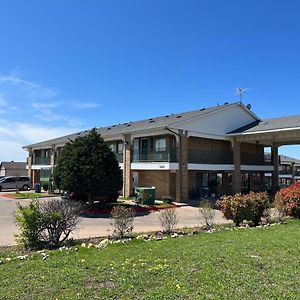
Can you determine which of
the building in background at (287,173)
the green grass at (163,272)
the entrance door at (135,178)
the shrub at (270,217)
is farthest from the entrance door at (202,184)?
the building in background at (287,173)

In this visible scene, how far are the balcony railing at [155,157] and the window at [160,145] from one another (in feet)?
3.29

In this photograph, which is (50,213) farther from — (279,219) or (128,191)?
(128,191)

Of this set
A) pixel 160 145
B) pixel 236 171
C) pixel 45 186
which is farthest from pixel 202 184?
pixel 45 186

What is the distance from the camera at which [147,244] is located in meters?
10.1

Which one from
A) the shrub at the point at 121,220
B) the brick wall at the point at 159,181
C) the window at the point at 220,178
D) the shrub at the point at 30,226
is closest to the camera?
the shrub at the point at 30,226

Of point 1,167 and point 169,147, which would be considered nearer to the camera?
point 169,147

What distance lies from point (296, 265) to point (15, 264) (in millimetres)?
5808

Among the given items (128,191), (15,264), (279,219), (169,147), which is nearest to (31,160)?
(128,191)

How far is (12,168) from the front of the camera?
73.0 meters

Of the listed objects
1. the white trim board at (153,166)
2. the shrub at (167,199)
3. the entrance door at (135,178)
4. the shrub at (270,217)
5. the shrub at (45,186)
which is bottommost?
the shrub at (270,217)

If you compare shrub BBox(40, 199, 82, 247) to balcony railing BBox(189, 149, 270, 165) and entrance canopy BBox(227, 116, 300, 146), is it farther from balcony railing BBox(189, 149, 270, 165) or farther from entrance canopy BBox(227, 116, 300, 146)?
entrance canopy BBox(227, 116, 300, 146)

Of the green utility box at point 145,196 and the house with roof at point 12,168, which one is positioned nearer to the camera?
the green utility box at point 145,196

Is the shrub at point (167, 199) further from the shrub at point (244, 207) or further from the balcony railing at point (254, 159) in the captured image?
the shrub at point (244, 207)

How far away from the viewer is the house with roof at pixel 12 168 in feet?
234
